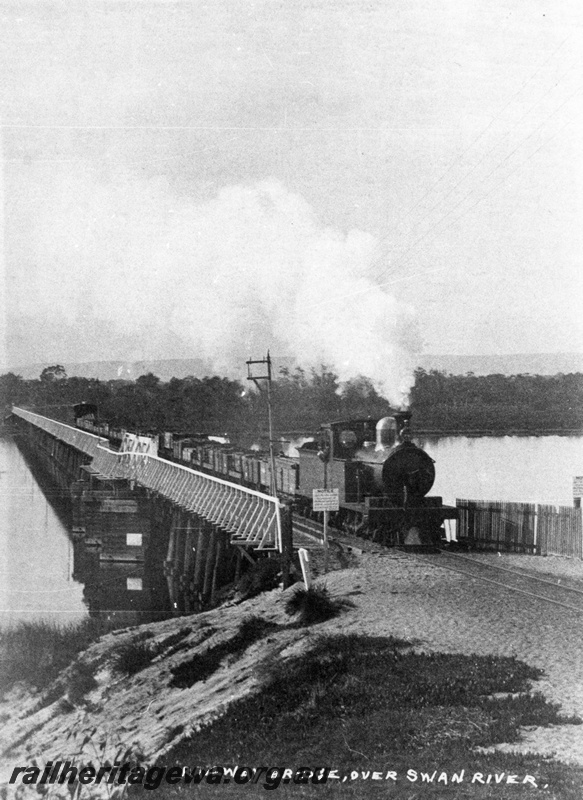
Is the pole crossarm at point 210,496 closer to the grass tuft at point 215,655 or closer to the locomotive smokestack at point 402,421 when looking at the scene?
the grass tuft at point 215,655

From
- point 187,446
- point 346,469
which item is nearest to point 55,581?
point 346,469

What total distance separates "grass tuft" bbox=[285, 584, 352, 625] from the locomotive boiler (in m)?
6.42

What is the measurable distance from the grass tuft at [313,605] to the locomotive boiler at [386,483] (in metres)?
6.42

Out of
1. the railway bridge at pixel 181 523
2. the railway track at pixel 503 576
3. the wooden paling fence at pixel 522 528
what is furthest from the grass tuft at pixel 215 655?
the wooden paling fence at pixel 522 528

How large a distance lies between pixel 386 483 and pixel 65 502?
80.4 feet

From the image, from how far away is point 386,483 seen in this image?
60.3ft

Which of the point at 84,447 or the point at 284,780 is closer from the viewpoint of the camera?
the point at 284,780

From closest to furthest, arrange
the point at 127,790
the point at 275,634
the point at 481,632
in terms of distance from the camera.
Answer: the point at 127,790, the point at 481,632, the point at 275,634

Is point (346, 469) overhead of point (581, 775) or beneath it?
overhead

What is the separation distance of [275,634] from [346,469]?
8694 mm

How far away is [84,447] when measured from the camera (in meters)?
34.4

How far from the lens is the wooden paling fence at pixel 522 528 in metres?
17.7

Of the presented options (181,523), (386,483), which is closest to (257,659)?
(386,483)

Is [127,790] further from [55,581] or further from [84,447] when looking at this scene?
[84,447]
